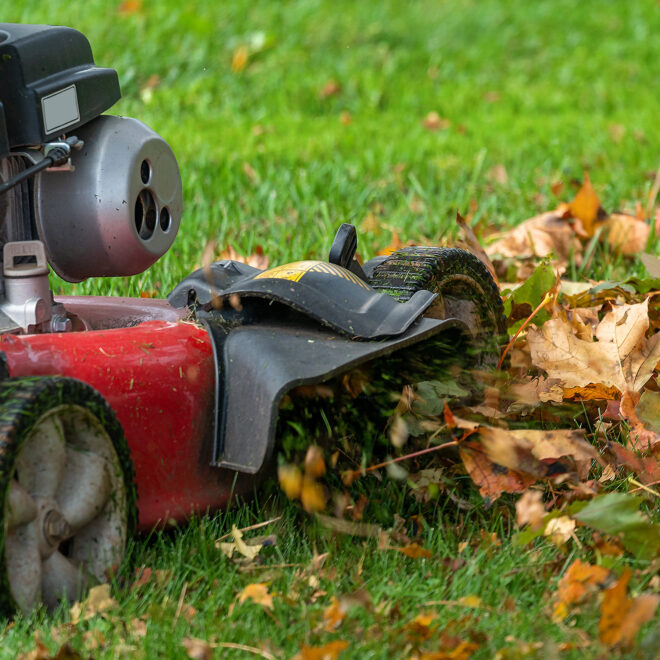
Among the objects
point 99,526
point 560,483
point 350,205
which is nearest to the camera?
point 99,526

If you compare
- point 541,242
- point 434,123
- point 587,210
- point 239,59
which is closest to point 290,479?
point 541,242

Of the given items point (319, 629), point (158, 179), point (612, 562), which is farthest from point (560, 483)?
point (158, 179)

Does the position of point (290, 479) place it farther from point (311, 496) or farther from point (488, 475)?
point (488, 475)

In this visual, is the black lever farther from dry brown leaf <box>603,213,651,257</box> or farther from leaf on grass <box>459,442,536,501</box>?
dry brown leaf <box>603,213,651,257</box>

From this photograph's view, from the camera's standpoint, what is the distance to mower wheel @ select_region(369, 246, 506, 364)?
1.87 m

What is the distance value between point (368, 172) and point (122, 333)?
8.33 feet

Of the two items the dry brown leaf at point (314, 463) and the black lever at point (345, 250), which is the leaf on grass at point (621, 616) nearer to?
the dry brown leaf at point (314, 463)

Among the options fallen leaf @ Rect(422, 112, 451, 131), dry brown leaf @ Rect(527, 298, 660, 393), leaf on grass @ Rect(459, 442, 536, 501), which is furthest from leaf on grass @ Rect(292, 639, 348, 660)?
fallen leaf @ Rect(422, 112, 451, 131)

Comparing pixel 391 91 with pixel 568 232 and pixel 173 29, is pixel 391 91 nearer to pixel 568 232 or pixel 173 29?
pixel 173 29

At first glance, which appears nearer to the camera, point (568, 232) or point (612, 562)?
point (612, 562)

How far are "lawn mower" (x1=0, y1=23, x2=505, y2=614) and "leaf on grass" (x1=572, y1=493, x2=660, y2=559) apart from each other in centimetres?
37

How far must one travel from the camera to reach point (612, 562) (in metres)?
1.44

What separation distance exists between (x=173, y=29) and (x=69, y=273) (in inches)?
165

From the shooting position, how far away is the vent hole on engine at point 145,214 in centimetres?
184
